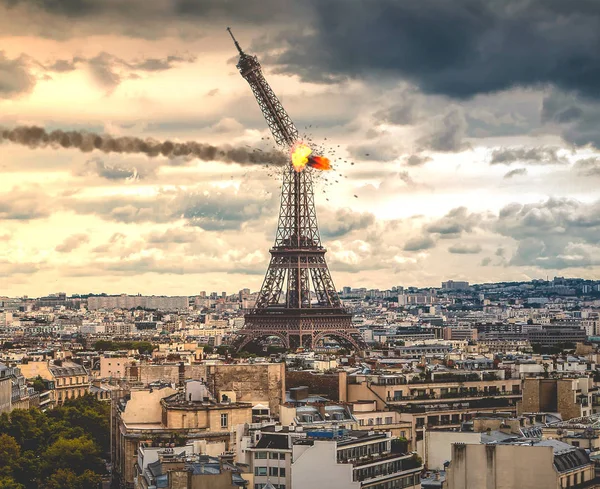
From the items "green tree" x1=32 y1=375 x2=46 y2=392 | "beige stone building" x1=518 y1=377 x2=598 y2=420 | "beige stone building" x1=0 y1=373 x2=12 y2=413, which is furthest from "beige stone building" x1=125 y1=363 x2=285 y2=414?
"green tree" x1=32 y1=375 x2=46 y2=392

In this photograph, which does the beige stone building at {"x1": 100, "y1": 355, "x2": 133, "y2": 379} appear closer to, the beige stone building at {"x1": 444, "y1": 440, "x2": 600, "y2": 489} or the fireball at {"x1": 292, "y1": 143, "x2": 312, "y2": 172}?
the fireball at {"x1": 292, "y1": 143, "x2": 312, "y2": 172}

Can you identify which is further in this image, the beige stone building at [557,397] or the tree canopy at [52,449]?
the beige stone building at [557,397]

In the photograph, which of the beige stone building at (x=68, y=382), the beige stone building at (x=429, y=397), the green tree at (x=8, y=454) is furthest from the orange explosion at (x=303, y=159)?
the green tree at (x=8, y=454)

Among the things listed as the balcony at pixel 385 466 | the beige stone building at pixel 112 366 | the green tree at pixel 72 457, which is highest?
the beige stone building at pixel 112 366

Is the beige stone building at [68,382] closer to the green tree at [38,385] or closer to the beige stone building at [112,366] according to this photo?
the green tree at [38,385]

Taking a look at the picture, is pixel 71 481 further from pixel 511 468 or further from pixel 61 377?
pixel 61 377
